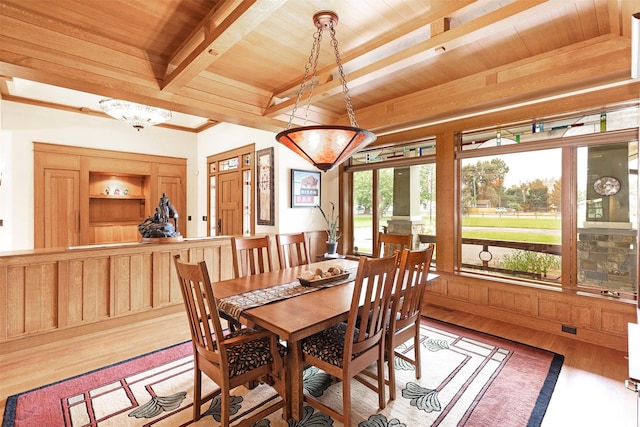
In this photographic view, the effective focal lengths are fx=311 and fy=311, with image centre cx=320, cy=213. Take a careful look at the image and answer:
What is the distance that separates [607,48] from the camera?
2.50 meters

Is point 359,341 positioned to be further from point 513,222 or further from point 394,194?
point 394,194

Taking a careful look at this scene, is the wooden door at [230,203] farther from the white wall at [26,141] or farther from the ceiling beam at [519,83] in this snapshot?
the ceiling beam at [519,83]

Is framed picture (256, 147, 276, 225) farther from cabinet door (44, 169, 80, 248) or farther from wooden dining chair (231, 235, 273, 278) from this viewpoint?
cabinet door (44, 169, 80, 248)

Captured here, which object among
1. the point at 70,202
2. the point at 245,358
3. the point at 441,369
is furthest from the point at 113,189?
the point at 441,369

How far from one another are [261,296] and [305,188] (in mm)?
3098

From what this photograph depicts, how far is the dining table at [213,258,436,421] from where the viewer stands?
1.68 m

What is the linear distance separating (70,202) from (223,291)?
15.8 ft

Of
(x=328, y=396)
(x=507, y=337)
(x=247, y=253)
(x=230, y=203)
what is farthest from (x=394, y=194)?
(x=328, y=396)

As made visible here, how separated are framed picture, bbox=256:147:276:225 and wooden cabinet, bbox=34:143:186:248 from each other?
95.5 inches

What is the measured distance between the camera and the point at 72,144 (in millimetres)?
5328

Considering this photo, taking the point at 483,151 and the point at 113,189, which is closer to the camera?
the point at 483,151

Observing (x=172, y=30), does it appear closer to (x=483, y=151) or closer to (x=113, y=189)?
(x=483, y=151)

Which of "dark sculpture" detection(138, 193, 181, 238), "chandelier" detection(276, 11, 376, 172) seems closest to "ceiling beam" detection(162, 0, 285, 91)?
"chandelier" detection(276, 11, 376, 172)

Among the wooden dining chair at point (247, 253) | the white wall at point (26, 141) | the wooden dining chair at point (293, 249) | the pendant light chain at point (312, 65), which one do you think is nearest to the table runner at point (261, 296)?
the wooden dining chair at point (247, 253)
